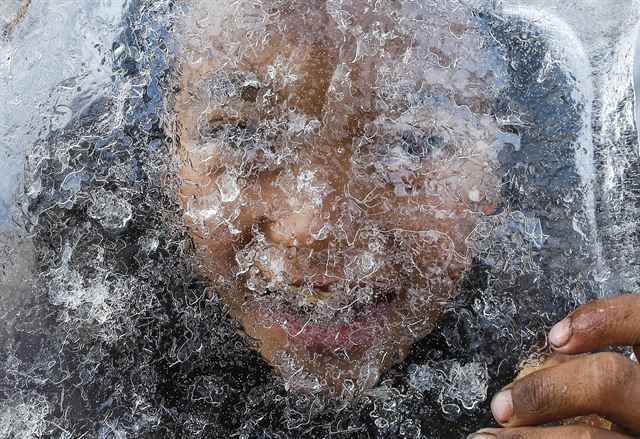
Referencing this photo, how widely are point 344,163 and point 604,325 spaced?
0.58m

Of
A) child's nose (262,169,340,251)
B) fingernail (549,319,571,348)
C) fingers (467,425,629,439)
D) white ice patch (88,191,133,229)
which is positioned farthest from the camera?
white ice patch (88,191,133,229)

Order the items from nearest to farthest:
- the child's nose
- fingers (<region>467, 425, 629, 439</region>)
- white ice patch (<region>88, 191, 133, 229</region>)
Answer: fingers (<region>467, 425, 629, 439</region>) < the child's nose < white ice patch (<region>88, 191, 133, 229</region>)

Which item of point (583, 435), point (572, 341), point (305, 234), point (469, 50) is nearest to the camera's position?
point (583, 435)

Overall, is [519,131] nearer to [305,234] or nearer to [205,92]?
[305,234]

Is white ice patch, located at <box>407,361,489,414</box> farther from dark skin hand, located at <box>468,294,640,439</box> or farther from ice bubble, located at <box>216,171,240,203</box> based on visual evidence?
ice bubble, located at <box>216,171,240,203</box>

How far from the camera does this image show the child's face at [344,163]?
1230mm

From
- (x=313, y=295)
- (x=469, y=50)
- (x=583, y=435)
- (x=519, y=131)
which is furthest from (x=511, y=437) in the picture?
(x=469, y=50)

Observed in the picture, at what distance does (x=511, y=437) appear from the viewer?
90 centimetres

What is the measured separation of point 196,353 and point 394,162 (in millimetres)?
642

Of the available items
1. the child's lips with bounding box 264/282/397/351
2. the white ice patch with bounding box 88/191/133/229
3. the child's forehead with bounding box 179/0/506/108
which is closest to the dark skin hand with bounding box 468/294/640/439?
the child's lips with bounding box 264/282/397/351

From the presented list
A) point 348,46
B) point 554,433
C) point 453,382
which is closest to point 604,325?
point 554,433

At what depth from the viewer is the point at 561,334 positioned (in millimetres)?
982

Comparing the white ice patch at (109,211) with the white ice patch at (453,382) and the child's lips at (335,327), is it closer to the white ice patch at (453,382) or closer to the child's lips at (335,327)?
the child's lips at (335,327)

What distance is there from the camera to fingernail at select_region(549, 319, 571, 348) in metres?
0.98
